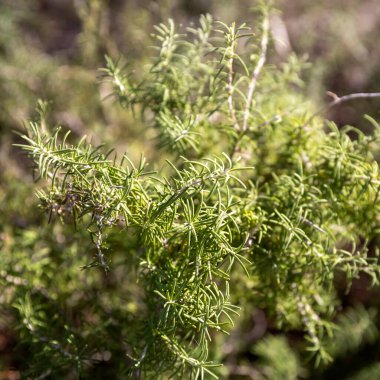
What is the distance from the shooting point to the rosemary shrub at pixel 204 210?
696mm

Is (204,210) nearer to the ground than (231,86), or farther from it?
nearer to the ground

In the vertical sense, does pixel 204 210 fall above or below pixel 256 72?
below

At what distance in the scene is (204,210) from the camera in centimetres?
77

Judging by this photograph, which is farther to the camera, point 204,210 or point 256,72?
point 256,72

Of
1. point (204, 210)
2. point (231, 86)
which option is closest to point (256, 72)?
point (231, 86)

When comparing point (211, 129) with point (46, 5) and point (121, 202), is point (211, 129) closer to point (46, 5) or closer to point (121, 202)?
point (121, 202)

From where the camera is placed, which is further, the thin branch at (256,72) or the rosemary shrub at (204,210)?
the thin branch at (256,72)

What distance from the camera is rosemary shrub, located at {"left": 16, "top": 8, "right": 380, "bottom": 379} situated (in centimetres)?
70

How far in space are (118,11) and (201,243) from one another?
8.40ft

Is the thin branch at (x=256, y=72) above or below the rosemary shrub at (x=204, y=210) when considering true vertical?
above

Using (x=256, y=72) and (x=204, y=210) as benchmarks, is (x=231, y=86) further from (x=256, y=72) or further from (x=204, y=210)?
(x=204, y=210)

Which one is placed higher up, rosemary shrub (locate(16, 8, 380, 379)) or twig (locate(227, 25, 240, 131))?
twig (locate(227, 25, 240, 131))

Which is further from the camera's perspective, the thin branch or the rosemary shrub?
the thin branch

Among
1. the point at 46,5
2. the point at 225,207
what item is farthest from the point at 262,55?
the point at 46,5
